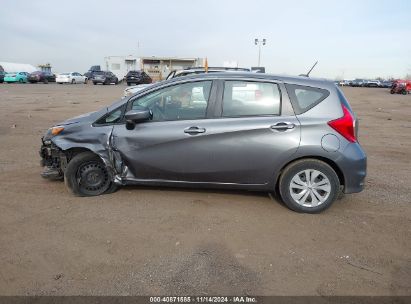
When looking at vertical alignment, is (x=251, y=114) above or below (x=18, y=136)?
above

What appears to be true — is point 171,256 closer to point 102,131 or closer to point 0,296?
point 0,296

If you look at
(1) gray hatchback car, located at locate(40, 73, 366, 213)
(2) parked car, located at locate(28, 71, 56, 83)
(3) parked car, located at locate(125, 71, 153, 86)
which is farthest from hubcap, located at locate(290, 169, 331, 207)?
(2) parked car, located at locate(28, 71, 56, 83)

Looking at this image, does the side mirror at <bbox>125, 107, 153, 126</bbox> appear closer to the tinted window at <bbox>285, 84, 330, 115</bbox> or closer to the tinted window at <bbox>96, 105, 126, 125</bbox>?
the tinted window at <bbox>96, 105, 126, 125</bbox>

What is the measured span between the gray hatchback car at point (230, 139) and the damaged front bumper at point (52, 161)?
15cm

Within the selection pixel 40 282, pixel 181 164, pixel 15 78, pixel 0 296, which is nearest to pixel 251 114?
pixel 181 164

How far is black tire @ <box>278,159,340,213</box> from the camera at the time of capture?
430 centimetres

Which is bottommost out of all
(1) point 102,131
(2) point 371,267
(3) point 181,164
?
(2) point 371,267

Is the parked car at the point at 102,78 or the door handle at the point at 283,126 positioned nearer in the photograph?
the door handle at the point at 283,126

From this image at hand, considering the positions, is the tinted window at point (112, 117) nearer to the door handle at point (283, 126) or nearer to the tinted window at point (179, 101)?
the tinted window at point (179, 101)

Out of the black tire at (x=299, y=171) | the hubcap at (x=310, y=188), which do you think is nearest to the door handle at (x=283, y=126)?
the black tire at (x=299, y=171)

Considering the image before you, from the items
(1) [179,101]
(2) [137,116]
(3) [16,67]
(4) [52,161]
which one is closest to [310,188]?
(1) [179,101]

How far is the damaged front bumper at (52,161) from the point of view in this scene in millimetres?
4863

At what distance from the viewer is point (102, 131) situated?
15.2ft

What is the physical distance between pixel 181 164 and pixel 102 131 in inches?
44.5
